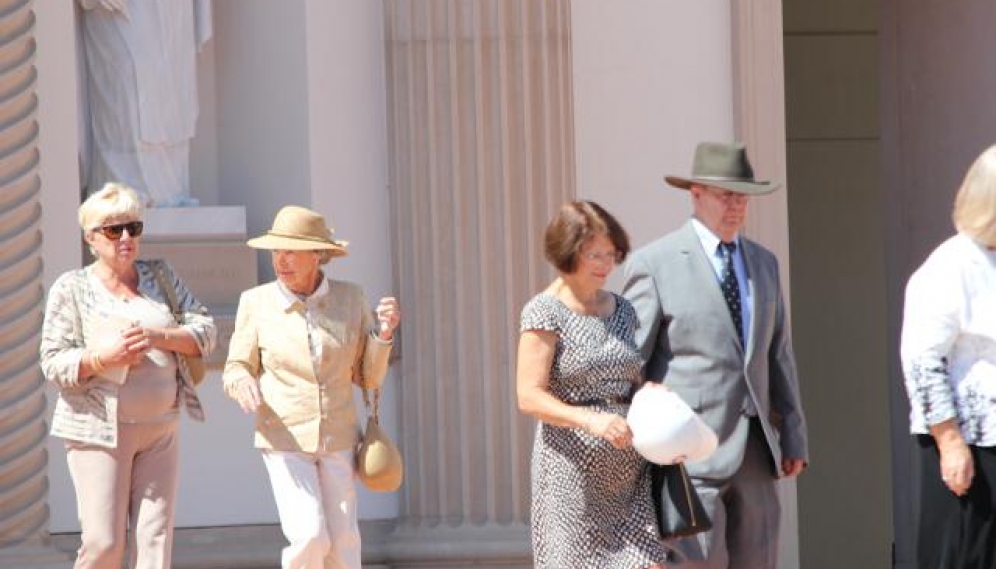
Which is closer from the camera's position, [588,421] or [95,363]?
[588,421]

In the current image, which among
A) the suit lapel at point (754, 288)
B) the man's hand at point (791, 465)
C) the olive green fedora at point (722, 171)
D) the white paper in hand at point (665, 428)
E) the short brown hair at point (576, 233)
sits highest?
the olive green fedora at point (722, 171)

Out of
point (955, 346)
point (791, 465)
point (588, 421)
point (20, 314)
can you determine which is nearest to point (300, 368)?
point (588, 421)

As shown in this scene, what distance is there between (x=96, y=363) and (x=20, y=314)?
2.22m

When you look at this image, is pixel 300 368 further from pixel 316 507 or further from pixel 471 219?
pixel 471 219

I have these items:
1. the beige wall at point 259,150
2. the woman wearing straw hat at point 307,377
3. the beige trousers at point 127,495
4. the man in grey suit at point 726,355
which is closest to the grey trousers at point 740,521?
the man in grey suit at point 726,355

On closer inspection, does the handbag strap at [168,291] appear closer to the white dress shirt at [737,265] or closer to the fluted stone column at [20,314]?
the white dress shirt at [737,265]

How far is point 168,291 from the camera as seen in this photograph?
7699 millimetres

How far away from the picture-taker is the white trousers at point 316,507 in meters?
7.68

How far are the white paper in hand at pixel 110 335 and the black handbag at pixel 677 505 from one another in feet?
6.00

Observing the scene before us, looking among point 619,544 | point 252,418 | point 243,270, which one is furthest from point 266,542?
point 619,544

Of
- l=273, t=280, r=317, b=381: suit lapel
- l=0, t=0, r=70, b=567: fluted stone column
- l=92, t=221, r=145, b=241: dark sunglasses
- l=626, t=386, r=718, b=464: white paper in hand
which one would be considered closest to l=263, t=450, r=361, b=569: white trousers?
l=273, t=280, r=317, b=381: suit lapel

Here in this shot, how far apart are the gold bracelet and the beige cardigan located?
453 mm

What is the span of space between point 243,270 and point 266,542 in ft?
3.89

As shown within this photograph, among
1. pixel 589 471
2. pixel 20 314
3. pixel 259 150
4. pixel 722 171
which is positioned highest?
pixel 259 150
